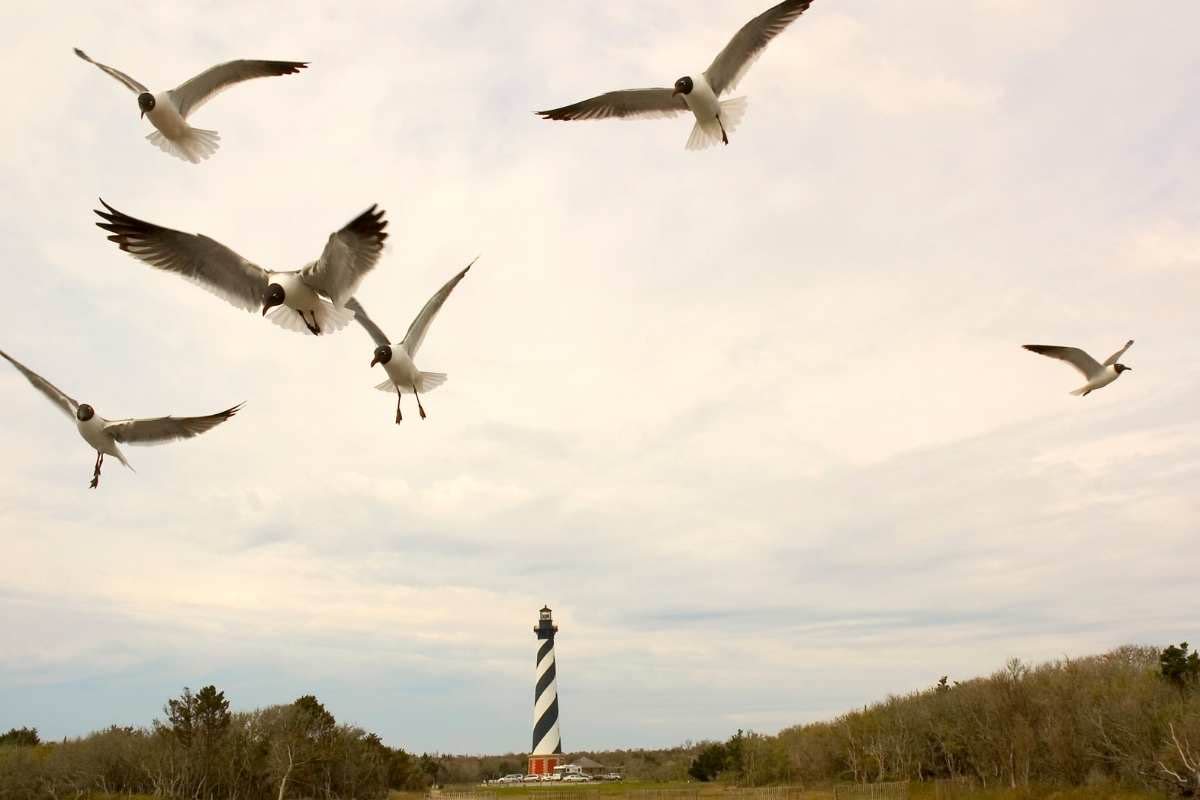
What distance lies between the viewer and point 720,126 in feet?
54.0

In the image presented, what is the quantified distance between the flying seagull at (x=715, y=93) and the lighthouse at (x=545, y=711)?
214 ft

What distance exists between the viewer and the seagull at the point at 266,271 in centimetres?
1290

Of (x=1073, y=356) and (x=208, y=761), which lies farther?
(x=208, y=761)

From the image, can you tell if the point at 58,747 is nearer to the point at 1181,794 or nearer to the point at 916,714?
the point at 916,714

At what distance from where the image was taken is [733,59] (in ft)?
54.3

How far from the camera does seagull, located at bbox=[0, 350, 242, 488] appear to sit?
15164 millimetres

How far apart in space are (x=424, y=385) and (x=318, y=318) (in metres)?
3.14

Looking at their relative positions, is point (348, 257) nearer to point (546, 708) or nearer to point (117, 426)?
point (117, 426)

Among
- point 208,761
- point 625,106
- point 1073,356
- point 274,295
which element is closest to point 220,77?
point 274,295

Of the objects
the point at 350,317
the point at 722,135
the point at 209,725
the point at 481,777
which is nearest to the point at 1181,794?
the point at 722,135

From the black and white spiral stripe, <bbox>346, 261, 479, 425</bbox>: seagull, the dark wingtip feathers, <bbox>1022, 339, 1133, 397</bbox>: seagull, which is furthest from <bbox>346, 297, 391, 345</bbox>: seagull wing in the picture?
the black and white spiral stripe

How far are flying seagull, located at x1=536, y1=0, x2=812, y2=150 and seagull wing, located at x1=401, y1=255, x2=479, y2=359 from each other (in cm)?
356

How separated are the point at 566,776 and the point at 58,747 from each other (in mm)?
38095

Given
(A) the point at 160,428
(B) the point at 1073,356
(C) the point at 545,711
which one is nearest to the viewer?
(A) the point at 160,428
